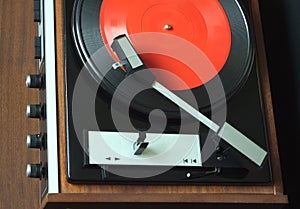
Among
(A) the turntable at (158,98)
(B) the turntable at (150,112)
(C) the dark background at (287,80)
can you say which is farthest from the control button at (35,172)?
(C) the dark background at (287,80)

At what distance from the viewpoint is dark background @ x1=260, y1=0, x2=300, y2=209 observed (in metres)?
1.23

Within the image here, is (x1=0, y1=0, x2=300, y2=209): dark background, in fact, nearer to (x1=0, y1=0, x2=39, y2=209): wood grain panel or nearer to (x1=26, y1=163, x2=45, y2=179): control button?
(x1=0, y1=0, x2=39, y2=209): wood grain panel

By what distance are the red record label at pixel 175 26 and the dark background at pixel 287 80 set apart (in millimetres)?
217

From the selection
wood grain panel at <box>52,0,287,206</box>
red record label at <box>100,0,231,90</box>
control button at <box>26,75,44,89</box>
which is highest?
red record label at <box>100,0,231,90</box>

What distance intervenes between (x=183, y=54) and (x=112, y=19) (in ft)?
0.43

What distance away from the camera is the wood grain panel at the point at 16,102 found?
1.25 meters

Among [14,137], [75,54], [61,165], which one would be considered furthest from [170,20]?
[14,137]

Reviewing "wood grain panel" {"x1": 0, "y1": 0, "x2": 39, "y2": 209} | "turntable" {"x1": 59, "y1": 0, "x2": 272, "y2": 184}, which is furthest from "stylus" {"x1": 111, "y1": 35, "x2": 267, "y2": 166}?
"wood grain panel" {"x1": 0, "y1": 0, "x2": 39, "y2": 209}

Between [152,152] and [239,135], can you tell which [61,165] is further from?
[239,135]

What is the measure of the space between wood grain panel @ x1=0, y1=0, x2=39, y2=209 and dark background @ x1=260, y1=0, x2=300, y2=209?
499 millimetres

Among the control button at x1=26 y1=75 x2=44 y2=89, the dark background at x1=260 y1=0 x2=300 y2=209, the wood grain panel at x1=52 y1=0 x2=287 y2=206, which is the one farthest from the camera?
the dark background at x1=260 y1=0 x2=300 y2=209

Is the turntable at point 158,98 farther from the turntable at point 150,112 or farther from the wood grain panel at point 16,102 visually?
the wood grain panel at point 16,102

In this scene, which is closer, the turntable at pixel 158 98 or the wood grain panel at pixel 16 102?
the turntable at pixel 158 98

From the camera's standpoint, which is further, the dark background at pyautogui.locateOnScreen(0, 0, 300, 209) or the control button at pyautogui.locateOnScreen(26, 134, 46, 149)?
the dark background at pyautogui.locateOnScreen(0, 0, 300, 209)
